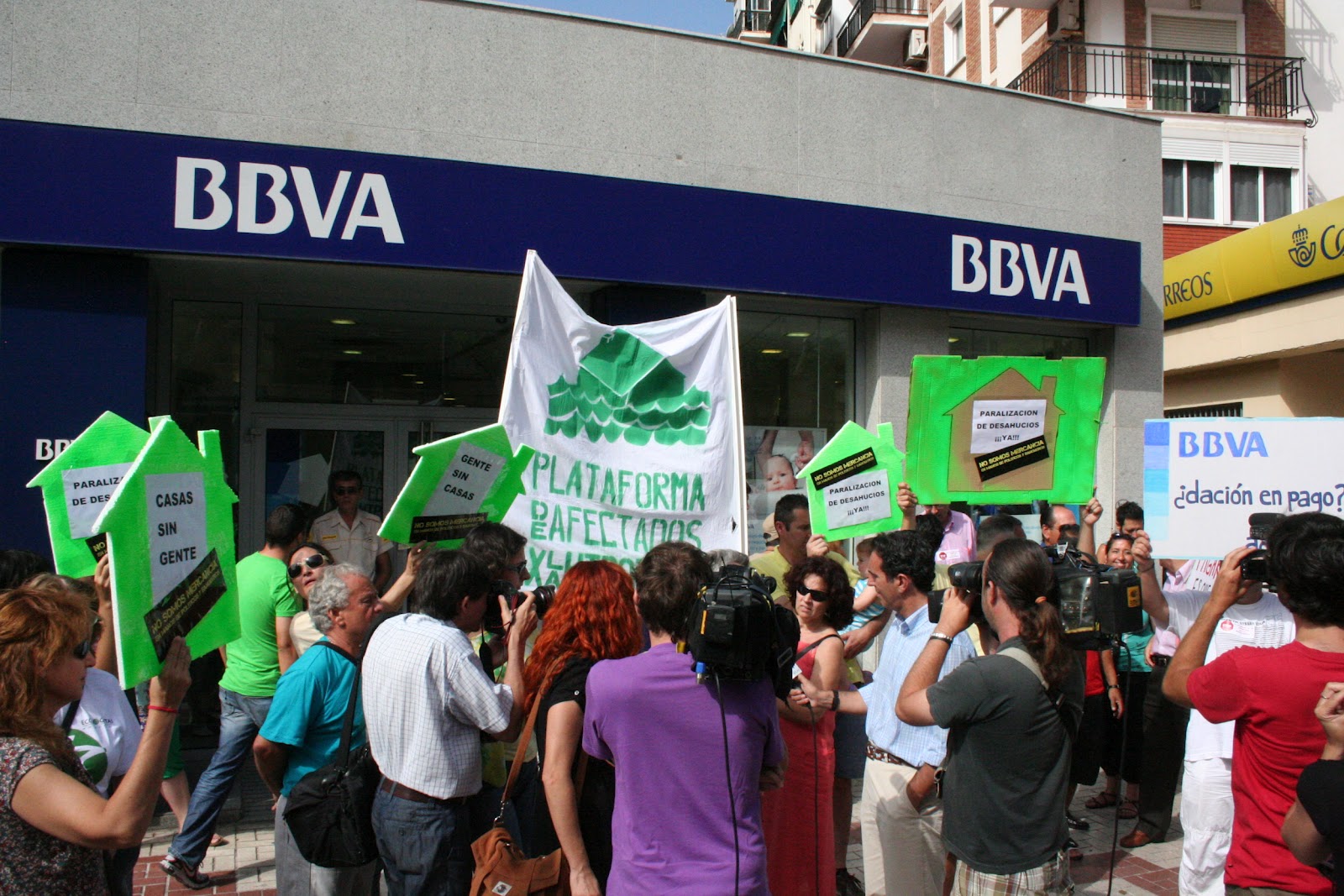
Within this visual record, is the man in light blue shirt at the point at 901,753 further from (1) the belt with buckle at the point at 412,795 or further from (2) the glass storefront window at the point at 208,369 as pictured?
(2) the glass storefront window at the point at 208,369

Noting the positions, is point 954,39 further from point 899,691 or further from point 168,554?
point 168,554

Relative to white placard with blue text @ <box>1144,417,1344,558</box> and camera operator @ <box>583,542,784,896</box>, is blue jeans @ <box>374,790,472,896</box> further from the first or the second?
white placard with blue text @ <box>1144,417,1344,558</box>

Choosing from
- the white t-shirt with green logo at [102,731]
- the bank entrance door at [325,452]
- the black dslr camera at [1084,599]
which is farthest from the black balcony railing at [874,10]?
the white t-shirt with green logo at [102,731]

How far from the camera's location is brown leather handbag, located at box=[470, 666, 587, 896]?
309 cm

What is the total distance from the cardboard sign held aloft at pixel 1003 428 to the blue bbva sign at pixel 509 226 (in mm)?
1690

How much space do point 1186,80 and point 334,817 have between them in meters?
23.7

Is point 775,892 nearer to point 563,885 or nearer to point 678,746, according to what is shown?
point 563,885

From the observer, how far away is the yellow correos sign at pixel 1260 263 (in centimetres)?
1320

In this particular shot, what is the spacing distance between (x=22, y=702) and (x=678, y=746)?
1.53 meters

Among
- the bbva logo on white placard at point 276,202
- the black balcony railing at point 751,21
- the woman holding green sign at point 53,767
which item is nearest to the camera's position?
the woman holding green sign at point 53,767

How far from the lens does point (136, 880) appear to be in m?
5.05

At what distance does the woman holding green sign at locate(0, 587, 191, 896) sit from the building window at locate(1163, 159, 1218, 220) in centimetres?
2227

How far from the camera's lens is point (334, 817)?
337 cm

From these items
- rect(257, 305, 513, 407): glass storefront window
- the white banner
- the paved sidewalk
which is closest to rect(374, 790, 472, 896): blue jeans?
the white banner
